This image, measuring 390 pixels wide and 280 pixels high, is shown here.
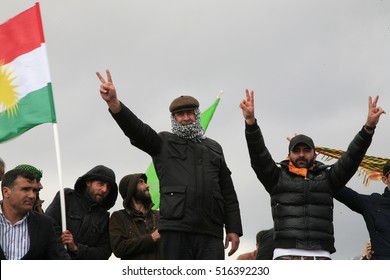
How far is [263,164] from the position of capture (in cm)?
1026

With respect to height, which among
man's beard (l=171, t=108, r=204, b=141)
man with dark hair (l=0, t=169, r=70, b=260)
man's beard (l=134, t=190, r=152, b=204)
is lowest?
man with dark hair (l=0, t=169, r=70, b=260)

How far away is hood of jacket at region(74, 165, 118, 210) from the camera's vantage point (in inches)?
446

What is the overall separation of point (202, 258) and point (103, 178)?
2.06 m

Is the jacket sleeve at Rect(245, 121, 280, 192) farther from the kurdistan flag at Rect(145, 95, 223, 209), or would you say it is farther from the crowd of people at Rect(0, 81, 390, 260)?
the kurdistan flag at Rect(145, 95, 223, 209)

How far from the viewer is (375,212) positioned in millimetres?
11328

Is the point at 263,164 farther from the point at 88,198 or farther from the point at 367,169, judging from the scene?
the point at 367,169

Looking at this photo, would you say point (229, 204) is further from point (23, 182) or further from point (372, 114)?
point (23, 182)

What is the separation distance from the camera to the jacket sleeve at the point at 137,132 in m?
9.77

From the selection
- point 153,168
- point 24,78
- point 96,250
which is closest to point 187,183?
point 96,250

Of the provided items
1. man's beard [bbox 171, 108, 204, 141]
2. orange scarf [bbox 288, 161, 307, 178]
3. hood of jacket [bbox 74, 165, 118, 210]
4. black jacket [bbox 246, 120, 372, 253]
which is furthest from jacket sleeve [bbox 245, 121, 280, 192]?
hood of jacket [bbox 74, 165, 118, 210]

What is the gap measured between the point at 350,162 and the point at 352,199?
1026 mm

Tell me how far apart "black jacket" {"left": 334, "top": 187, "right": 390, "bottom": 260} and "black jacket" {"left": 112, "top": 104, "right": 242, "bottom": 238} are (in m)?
1.65

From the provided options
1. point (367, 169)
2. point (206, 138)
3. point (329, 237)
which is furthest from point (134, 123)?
point (367, 169)
